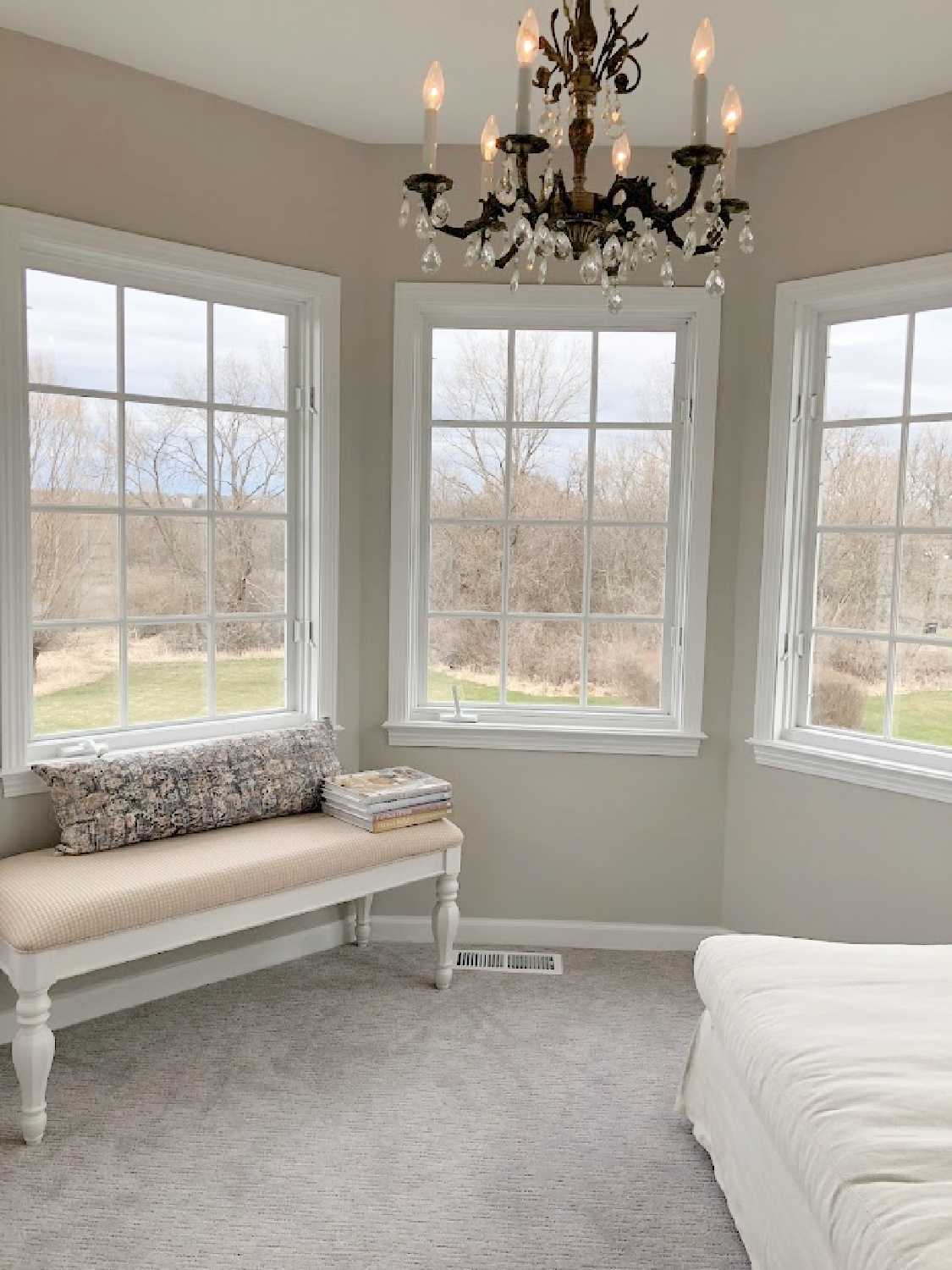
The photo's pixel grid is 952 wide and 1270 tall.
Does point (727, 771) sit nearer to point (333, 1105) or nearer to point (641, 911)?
point (641, 911)

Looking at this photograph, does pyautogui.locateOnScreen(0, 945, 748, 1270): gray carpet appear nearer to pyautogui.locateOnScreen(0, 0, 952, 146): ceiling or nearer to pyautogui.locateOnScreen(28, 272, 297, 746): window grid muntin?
pyautogui.locateOnScreen(28, 272, 297, 746): window grid muntin

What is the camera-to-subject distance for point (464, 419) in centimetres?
370

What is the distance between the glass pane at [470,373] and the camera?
145 inches

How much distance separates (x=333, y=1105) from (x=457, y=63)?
9.53ft

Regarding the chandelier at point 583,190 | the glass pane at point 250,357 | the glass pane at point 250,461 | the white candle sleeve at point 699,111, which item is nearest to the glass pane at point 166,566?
the glass pane at point 250,461

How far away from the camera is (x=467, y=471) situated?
3.72 metres

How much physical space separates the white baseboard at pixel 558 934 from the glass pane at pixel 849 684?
36.1 inches

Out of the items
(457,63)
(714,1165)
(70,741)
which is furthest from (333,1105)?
(457,63)

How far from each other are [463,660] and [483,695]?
151 millimetres

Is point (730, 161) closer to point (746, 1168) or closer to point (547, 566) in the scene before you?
point (746, 1168)

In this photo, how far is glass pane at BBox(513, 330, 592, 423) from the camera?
3.66m

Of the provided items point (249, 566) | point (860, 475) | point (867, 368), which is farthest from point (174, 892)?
point (867, 368)

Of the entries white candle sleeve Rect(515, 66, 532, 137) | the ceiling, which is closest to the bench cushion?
white candle sleeve Rect(515, 66, 532, 137)

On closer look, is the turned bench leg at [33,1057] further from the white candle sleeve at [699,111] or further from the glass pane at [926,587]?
the glass pane at [926,587]
